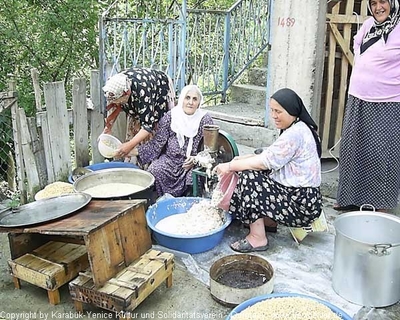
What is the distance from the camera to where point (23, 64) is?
20.2ft

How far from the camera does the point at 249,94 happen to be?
587 centimetres

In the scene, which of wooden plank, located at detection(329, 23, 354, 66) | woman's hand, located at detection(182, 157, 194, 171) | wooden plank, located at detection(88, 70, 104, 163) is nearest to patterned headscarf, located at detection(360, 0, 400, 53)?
wooden plank, located at detection(329, 23, 354, 66)

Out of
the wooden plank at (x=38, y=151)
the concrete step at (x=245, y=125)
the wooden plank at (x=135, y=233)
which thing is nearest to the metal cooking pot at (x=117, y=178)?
the wooden plank at (x=38, y=151)

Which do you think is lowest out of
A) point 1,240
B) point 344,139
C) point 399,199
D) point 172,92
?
point 1,240

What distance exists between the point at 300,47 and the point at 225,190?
70.2 inches

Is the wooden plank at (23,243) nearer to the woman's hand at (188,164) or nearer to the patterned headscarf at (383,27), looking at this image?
the woman's hand at (188,164)

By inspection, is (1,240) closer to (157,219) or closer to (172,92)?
(157,219)

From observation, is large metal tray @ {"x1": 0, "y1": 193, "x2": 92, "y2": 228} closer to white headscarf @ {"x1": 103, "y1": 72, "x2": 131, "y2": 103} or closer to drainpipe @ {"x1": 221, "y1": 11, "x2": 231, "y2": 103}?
white headscarf @ {"x1": 103, "y1": 72, "x2": 131, "y2": 103}

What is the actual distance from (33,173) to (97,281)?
6.20ft

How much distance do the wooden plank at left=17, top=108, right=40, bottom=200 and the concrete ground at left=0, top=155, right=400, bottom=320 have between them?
0.69m

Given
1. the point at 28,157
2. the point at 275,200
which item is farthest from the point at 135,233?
the point at 28,157

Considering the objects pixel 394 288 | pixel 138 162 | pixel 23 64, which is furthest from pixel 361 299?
pixel 23 64

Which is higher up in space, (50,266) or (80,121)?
(80,121)

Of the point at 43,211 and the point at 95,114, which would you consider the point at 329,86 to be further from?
the point at 43,211
